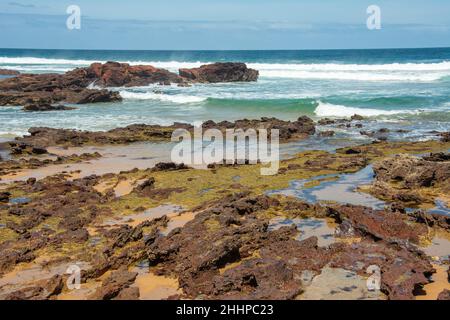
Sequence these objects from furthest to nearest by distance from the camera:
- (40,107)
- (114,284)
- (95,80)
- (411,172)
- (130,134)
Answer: (95,80)
(40,107)
(130,134)
(411,172)
(114,284)

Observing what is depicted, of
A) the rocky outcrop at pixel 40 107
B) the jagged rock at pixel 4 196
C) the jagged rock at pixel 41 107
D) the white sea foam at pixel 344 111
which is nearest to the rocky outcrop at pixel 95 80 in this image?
the rocky outcrop at pixel 40 107

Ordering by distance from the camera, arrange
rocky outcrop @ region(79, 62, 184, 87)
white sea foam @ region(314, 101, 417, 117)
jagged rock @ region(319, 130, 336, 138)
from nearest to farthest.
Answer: jagged rock @ region(319, 130, 336, 138) < white sea foam @ region(314, 101, 417, 117) < rocky outcrop @ region(79, 62, 184, 87)

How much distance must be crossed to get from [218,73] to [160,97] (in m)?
17.7

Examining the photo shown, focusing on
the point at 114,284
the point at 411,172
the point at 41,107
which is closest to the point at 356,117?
the point at 411,172

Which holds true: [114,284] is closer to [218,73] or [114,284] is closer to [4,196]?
[4,196]

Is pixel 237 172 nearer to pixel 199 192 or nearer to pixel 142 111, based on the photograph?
pixel 199 192

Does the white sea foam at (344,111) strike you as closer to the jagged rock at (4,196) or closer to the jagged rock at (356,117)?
the jagged rock at (356,117)

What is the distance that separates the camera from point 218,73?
53938mm

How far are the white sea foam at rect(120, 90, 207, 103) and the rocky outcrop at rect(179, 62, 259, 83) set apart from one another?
13.6m

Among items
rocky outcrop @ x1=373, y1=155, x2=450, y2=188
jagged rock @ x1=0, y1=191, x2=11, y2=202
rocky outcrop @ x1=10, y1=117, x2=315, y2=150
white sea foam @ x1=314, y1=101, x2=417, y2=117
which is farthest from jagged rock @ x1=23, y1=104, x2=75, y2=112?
rocky outcrop @ x1=373, y1=155, x2=450, y2=188

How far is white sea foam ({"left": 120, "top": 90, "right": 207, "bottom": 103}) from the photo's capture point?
3568cm

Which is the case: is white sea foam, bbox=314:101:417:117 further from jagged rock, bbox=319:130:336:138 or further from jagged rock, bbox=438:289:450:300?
jagged rock, bbox=438:289:450:300

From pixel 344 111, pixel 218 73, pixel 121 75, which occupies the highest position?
pixel 218 73
